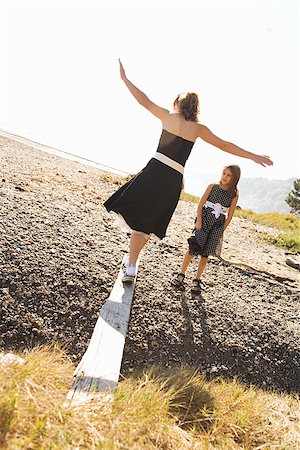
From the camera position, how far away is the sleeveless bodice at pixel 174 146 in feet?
13.3

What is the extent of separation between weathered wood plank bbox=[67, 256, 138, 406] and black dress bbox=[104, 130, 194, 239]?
0.87m

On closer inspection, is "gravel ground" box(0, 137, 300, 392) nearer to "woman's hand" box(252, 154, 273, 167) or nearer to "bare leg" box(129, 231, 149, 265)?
"bare leg" box(129, 231, 149, 265)

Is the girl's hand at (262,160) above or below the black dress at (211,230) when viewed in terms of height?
above

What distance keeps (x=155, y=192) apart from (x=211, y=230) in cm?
118

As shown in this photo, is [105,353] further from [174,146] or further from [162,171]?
[174,146]

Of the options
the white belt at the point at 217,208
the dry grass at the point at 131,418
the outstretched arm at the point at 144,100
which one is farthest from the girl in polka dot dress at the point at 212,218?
the dry grass at the point at 131,418

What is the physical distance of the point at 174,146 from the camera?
13.4 ft

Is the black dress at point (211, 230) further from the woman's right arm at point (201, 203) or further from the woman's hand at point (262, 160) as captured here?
the woman's hand at point (262, 160)

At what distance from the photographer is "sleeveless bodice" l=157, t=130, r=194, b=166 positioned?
4062mm

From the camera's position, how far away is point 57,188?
27.8ft

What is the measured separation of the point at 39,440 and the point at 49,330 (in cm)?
191

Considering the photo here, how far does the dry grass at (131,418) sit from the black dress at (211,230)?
6.73ft

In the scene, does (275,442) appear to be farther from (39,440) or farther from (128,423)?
(39,440)

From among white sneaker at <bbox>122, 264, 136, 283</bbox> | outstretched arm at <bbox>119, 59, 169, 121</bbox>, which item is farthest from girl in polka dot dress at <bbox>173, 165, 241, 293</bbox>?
outstretched arm at <bbox>119, 59, 169, 121</bbox>
